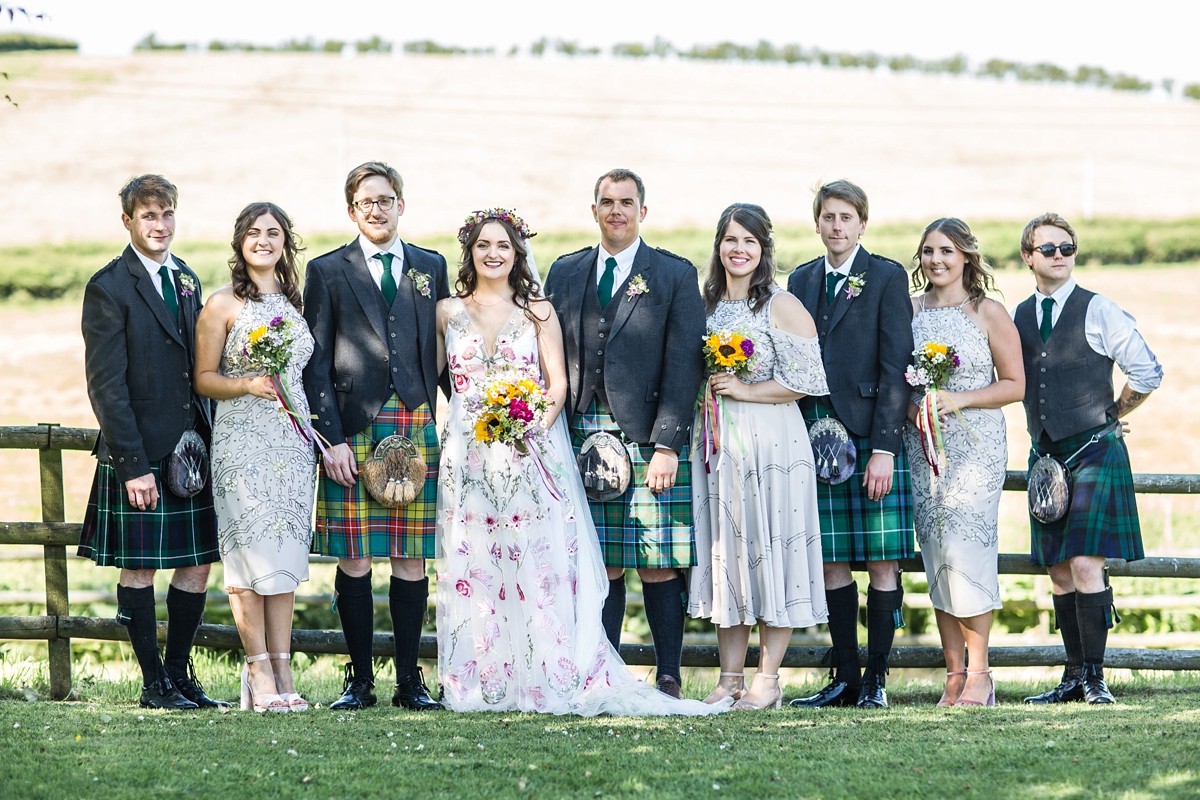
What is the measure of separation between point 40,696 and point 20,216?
2328 centimetres

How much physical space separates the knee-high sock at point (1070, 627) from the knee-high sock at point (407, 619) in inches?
117

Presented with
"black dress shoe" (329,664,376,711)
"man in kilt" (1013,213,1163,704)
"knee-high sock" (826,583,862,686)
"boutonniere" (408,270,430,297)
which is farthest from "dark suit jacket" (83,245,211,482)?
"man in kilt" (1013,213,1163,704)

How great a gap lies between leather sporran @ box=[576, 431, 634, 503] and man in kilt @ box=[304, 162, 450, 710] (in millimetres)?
669

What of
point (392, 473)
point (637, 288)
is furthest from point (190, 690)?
point (637, 288)

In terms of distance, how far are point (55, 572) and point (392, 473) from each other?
1932 millimetres

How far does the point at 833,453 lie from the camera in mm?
5328

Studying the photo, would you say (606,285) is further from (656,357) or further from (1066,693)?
(1066,693)

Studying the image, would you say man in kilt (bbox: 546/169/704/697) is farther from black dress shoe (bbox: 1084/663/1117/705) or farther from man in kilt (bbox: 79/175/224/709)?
black dress shoe (bbox: 1084/663/1117/705)

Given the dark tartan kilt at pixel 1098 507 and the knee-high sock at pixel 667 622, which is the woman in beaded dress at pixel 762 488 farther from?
the dark tartan kilt at pixel 1098 507

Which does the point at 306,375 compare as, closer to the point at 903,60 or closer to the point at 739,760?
the point at 739,760

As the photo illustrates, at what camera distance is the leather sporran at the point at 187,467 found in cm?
505

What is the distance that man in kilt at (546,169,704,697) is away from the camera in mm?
5234

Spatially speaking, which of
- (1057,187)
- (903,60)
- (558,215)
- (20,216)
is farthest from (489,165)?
(903,60)

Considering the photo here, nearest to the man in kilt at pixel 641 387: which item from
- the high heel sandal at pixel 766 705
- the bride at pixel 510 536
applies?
the bride at pixel 510 536
